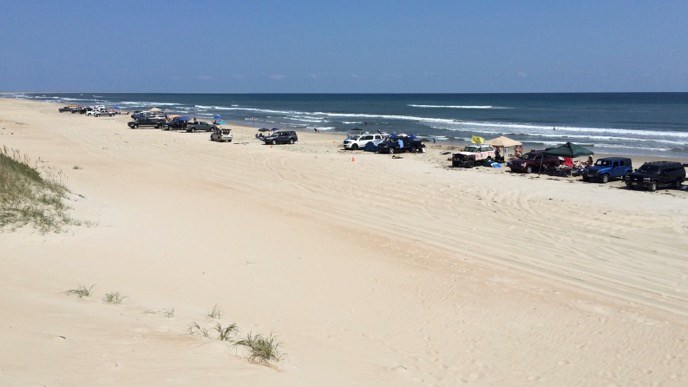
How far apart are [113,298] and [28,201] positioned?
5968 millimetres

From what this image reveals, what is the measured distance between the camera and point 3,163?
14219mm

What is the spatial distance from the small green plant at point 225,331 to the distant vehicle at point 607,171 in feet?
81.1

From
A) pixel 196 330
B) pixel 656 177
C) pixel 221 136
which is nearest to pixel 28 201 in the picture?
pixel 196 330

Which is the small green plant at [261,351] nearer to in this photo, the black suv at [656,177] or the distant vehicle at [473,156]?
the black suv at [656,177]

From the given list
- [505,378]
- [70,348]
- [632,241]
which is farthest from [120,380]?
[632,241]

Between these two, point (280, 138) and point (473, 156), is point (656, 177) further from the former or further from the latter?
point (280, 138)

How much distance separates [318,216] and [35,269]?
34.1 feet

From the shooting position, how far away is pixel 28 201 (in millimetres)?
12945

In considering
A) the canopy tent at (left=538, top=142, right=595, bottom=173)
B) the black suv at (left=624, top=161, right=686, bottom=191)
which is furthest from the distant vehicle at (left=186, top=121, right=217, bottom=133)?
the black suv at (left=624, top=161, right=686, bottom=191)

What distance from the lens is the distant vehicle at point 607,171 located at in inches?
1109

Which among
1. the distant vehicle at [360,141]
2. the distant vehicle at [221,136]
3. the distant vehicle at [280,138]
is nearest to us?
the distant vehicle at [360,141]

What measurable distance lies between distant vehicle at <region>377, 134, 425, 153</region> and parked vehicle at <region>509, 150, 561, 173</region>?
403 inches

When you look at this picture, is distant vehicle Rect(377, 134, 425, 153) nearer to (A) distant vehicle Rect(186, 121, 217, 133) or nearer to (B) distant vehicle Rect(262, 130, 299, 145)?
(B) distant vehicle Rect(262, 130, 299, 145)

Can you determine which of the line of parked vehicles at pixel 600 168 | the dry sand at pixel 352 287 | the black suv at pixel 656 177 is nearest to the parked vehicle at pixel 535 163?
the line of parked vehicles at pixel 600 168
